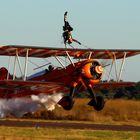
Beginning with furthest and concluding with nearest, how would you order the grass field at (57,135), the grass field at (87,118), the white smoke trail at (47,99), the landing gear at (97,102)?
the white smoke trail at (47,99)
the landing gear at (97,102)
the grass field at (87,118)
the grass field at (57,135)

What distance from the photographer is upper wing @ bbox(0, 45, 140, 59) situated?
33.7 meters

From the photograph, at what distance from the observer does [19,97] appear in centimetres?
3491

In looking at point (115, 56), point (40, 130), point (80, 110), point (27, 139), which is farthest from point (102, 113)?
point (27, 139)

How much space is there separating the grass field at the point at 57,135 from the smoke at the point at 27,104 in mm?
11314

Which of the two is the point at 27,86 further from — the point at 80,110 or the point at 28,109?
the point at 80,110

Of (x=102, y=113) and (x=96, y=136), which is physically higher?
(x=96, y=136)

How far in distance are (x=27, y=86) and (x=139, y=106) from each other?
1017 centimetres

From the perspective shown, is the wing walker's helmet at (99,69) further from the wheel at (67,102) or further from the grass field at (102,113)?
the grass field at (102,113)

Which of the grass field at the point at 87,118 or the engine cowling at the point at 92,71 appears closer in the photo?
the grass field at the point at 87,118

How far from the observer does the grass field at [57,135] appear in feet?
65.1

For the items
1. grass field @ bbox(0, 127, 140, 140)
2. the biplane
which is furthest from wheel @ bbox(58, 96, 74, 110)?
grass field @ bbox(0, 127, 140, 140)

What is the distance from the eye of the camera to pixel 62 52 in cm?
3491

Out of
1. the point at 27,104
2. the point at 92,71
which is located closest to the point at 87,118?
the point at 27,104

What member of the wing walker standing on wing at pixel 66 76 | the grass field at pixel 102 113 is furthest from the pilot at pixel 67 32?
the grass field at pixel 102 113
